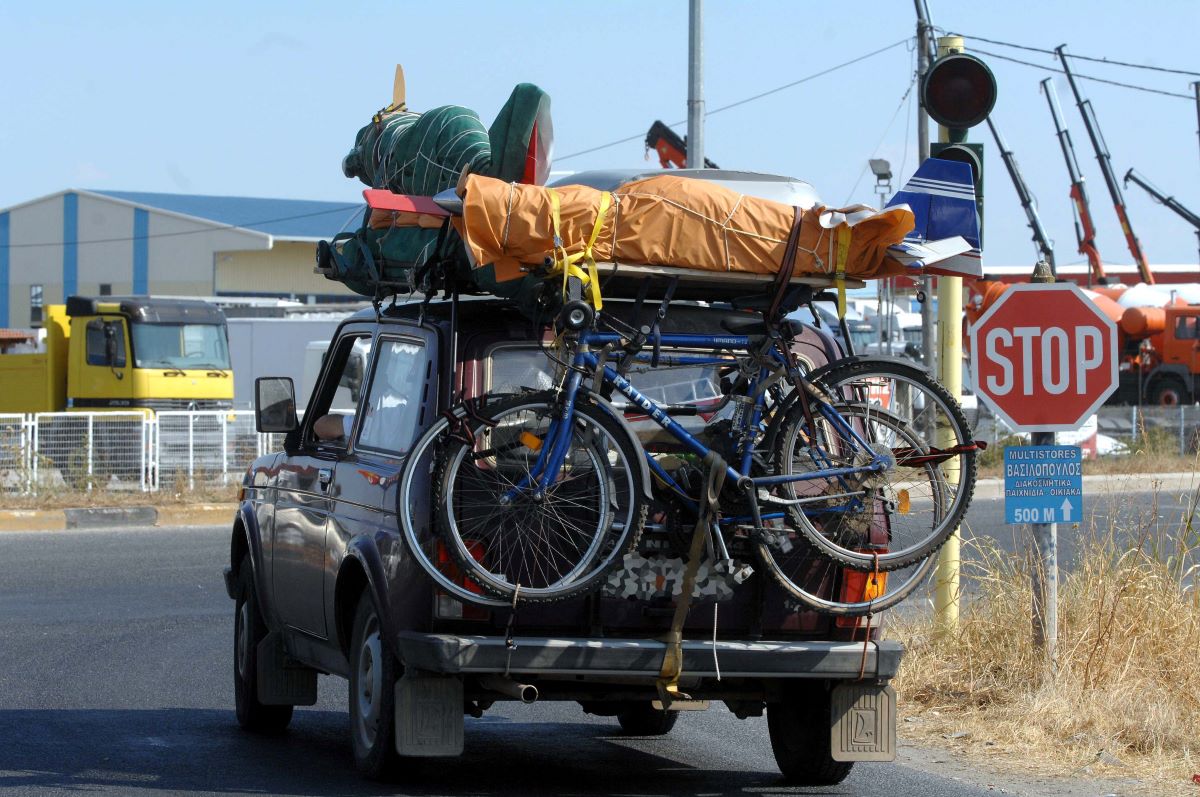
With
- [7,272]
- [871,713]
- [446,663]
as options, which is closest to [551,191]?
[446,663]

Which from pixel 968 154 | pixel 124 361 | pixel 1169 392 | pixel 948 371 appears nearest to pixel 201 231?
pixel 1169 392

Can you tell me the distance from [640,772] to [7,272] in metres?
62.7

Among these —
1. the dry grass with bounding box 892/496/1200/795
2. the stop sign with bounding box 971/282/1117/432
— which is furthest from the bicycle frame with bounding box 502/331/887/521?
the stop sign with bounding box 971/282/1117/432

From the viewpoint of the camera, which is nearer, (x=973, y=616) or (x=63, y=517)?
(x=973, y=616)

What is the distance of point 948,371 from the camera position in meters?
9.79

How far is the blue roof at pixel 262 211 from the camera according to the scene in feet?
222

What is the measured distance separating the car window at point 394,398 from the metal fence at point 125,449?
15.0 m

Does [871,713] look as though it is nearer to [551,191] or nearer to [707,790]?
[707,790]

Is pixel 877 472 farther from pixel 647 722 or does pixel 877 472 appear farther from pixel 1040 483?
pixel 647 722

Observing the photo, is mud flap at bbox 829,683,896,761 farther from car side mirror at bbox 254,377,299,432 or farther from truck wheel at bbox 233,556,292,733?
truck wheel at bbox 233,556,292,733

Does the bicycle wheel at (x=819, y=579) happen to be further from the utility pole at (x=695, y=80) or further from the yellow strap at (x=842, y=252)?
the utility pole at (x=695, y=80)

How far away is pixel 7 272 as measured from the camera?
65.5 meters

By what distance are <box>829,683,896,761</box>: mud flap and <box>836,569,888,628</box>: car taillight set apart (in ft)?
1.26

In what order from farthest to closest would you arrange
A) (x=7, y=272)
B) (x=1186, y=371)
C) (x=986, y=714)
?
(x=7, y=272) < (x=1186, y=371) < (x=986, y=714)
